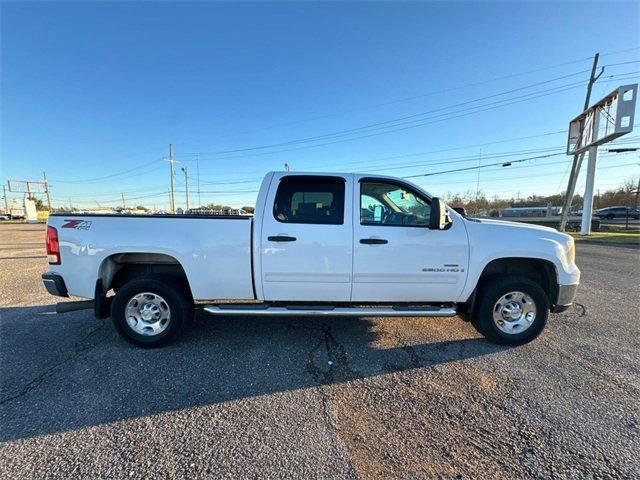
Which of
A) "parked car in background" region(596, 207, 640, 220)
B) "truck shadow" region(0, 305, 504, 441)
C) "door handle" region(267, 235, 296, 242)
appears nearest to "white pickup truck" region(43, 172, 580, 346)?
"door handle" region(267, 235, 296, 242)

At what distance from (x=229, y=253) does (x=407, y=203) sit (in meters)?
2.22

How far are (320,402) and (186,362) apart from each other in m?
1.61

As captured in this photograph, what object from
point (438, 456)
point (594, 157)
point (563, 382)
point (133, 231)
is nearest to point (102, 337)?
point (133, 231)

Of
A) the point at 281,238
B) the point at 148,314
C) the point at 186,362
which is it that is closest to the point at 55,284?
the point at 148,314

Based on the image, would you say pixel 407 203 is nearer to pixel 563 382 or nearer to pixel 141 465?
pixel 563 382

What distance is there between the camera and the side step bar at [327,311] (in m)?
3.50

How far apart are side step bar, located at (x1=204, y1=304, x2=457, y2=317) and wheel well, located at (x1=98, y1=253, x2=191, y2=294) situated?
623 millimetres

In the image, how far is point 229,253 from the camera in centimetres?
347

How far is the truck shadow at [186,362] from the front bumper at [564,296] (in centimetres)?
91

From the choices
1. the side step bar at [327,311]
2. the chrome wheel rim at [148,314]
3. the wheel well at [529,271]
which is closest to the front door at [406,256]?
the side step bar at [327,311]

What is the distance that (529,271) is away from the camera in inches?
155

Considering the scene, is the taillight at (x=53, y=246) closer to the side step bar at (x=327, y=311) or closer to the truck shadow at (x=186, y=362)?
the truck shadow at (x=186, y=362)

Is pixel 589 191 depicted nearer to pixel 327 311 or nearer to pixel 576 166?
pixel 576 166

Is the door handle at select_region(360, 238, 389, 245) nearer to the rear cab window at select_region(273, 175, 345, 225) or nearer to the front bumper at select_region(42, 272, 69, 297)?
the rear cab window at select_region(273, 175, 345, 225)
